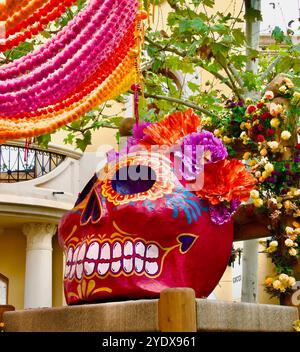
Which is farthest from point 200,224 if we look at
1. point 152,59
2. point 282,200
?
point 152,59

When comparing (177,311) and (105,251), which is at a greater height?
(105,251)

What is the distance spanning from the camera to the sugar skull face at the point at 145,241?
2.38m

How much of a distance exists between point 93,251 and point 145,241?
0.59 feet

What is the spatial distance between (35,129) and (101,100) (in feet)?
1.00

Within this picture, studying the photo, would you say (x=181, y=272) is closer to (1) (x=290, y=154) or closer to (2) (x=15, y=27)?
(1) (x=290, y=154)

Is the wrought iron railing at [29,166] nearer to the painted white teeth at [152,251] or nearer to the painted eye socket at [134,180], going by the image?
the painted eye socket at [134,180]

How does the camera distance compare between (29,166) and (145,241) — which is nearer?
(145,241)

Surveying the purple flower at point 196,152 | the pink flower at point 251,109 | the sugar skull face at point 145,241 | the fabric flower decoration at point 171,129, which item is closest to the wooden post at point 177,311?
the sugar skull face at point 145,241

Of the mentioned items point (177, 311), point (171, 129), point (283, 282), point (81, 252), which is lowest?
point (177, 311)

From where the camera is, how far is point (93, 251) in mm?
2439

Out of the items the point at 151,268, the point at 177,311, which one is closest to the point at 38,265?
the point at 151,268

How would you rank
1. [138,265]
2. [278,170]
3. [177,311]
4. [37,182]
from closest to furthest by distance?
[177,311] < [138,265] < [278,170] < [37,182]

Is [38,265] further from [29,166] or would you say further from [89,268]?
[89,268]

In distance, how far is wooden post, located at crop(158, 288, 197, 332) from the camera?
6.34 ft
